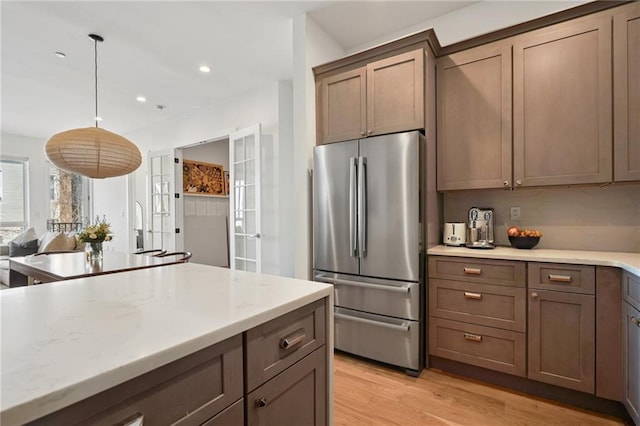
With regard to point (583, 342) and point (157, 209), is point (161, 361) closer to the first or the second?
point (583, 342)

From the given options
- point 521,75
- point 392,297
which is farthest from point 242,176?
point 521,75

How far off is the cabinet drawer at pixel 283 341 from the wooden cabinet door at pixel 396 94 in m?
1.72

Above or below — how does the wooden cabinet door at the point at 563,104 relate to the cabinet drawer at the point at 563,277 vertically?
above

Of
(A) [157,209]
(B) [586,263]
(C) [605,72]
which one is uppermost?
(C) [605,72]

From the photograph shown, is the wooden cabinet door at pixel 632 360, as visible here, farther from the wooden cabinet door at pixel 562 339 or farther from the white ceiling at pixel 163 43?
the white ceiling at pixel 163 43

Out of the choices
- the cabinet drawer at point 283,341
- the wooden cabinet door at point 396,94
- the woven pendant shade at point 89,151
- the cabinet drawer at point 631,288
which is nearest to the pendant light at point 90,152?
the woven pendant shade at point 89,151

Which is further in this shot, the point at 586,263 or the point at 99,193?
the point at 99,193

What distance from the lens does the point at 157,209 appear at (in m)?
5.34

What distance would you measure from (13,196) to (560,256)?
8.87m

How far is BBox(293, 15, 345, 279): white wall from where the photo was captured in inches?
106

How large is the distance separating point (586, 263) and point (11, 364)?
2471mm

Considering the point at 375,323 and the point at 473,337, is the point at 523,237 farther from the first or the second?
Result: the point at 375,323

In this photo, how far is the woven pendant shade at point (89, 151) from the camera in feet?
8.38

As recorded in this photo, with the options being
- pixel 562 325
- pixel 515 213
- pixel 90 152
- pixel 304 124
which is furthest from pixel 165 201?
pixel 562 325
